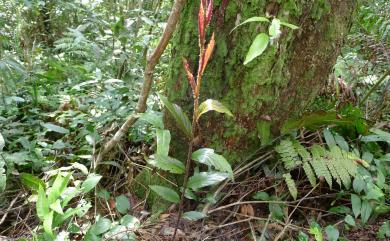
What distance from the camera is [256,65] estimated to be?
5.55 ft

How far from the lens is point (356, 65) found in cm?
276

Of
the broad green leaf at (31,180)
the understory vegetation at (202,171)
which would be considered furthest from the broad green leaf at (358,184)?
the broad green leaf at (31,180)

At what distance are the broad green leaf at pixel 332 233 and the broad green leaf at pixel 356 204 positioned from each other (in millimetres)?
134

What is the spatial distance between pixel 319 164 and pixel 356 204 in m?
0.26

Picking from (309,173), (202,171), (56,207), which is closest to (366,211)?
(309,173)

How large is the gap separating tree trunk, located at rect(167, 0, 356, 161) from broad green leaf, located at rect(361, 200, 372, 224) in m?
0.54

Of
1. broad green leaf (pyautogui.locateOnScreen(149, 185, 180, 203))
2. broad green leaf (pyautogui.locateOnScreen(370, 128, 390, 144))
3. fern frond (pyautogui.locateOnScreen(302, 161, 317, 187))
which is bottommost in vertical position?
broad green leaf (pyautogui.locateOnScreen(149, 185, 180, 203))

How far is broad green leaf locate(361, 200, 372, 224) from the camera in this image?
168 cm

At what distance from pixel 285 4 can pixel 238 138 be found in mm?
663

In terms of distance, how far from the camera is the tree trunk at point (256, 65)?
1.66 metres

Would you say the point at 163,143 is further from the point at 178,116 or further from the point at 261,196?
the point at 261,196

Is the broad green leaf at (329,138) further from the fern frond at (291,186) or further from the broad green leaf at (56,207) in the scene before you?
the broad green leaf at (56,207)

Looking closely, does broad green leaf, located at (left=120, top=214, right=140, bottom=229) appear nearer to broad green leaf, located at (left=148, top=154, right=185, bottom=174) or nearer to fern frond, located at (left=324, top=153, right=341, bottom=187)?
broad green leaf, located at (left=148, top=154, right=185, bottom=174)

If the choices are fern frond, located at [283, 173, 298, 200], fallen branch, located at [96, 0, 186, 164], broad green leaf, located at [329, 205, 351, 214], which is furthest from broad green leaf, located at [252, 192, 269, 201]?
fallen branch, located at [96, 0, 186, 164]
